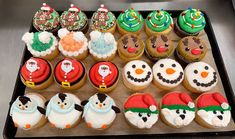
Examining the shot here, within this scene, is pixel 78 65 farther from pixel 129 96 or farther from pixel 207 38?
pixel 207 38

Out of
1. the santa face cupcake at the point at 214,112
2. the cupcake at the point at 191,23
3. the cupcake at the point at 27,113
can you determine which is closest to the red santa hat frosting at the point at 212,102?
the santa face cupcake at the point at 214,112

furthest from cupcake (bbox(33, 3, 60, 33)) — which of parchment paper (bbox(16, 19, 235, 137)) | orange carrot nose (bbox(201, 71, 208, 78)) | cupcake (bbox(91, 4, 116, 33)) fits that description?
orange carrot nose (bbox(201, 71, 208, 78))

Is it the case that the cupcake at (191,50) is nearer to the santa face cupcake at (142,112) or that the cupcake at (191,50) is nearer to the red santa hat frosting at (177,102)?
the red santa hat frosting at (177,102)

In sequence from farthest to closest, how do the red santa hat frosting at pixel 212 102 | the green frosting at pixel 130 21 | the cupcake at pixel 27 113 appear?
1. the green frosting at pixel 130 21
2. the red santa hat frosting at pixel 212 102
3. the cupcake at pixel 27 113

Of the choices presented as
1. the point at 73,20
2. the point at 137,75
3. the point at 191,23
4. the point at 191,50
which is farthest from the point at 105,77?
the point at 191,23

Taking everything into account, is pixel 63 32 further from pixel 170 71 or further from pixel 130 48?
pixel 170 71

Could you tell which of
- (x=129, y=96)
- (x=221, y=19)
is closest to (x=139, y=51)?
(x=129, y=96)

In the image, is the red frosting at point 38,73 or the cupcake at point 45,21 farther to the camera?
the cupcake at point 45,21
